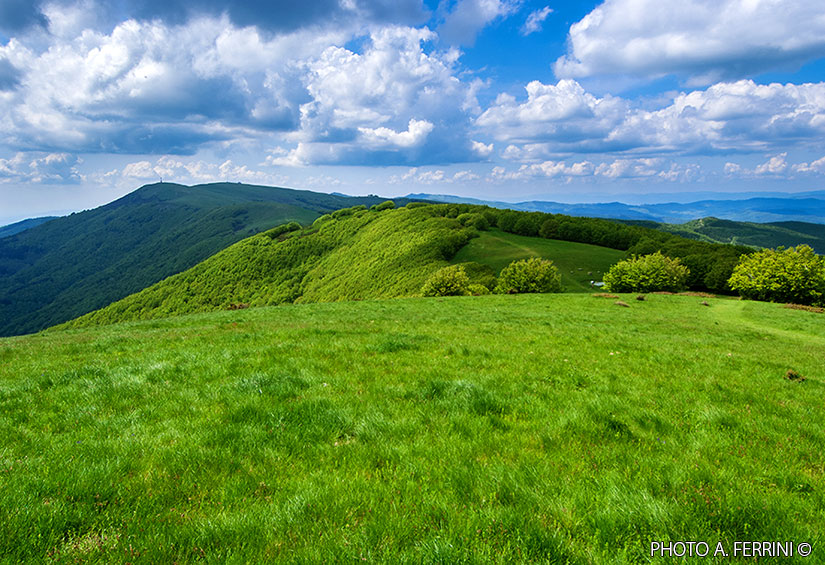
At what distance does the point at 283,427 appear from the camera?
627cm

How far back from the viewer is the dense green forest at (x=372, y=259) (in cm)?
Answer: 9704

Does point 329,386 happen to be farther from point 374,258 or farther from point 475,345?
point 374,258

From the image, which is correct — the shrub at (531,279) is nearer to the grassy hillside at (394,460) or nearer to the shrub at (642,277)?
the shrub at (642,277)

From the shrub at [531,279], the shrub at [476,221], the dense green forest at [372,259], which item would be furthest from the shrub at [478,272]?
the shrub at [476,221]

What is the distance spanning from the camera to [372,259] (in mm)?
142125

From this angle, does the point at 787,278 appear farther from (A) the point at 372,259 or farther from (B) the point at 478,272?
(A) the point at 372,259

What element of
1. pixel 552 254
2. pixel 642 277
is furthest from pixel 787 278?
pixel 552 254

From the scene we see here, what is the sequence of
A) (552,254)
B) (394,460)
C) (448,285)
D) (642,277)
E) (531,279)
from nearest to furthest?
(394,460), (642,277), (531,279), (448,285), (552,254)

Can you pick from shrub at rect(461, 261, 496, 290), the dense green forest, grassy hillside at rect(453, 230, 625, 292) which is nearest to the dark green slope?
the dense green forest

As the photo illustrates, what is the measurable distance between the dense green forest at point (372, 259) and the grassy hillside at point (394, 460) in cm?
6893

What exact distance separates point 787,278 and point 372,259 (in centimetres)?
11481

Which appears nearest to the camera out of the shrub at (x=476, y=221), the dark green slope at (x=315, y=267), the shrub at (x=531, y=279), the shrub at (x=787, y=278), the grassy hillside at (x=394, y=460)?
the grassy hillside at (x=394, y=460)

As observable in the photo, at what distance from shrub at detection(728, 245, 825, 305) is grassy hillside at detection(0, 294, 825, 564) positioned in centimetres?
5379

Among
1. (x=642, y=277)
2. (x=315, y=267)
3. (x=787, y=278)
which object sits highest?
(x=787, y=278)
